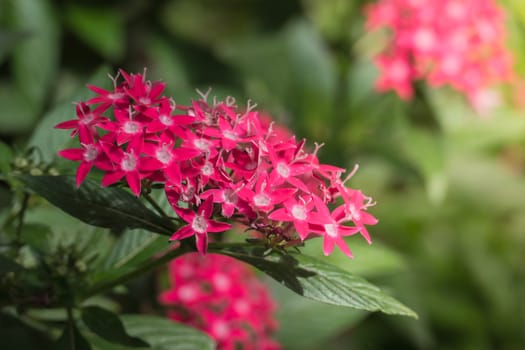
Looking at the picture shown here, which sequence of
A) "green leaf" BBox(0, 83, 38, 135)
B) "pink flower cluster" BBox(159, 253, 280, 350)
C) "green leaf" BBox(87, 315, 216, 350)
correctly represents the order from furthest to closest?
"green leaf" BBox(0, 83, 38, 135), "pink flower cluster" BBox(159, 253, 280, 350), "green leaf" BBox(87, 315, 216, 350)

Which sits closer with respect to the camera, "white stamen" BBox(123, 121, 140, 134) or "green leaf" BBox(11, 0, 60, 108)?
"white stamen" BBox(123, 121, 140, 134)

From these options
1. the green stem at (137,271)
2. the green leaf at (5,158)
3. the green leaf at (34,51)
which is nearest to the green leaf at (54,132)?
the green leaf at (5,158)

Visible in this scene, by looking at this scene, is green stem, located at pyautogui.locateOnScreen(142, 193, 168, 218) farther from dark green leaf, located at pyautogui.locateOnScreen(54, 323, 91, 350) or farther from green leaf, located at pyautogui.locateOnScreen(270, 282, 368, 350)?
green leaf, located at pyautogui.locateOnScreen(270, 282, 368, 350)

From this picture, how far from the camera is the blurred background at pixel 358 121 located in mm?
1898

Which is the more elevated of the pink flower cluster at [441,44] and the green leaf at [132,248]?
the pink flower cluster at [441,44]

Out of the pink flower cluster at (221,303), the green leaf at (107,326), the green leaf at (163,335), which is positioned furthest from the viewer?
the pink flower cluster at (221,303)

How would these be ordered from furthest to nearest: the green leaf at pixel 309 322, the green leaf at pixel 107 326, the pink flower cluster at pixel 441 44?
1. the pink flower cluster at pixel 441 44
2. the green leaf at pixel 309 322
3. the green leaf at pixel 107 326

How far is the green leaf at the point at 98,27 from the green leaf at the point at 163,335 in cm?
115

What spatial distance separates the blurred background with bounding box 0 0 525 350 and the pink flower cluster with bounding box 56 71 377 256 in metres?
0.71

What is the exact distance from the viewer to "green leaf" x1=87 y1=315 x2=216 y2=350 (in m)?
1.01

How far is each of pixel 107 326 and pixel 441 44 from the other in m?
1.24

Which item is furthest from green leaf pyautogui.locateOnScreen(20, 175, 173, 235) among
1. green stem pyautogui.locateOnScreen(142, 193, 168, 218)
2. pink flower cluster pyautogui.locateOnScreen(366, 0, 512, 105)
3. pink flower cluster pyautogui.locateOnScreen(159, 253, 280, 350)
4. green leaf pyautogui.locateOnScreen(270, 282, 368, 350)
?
pink flower cluster pyautogui.locateOnScreen(366, 0, 512, 105)

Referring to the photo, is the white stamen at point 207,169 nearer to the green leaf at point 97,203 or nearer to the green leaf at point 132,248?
the green leaf at point 97,203

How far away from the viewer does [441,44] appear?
5.97 ft
